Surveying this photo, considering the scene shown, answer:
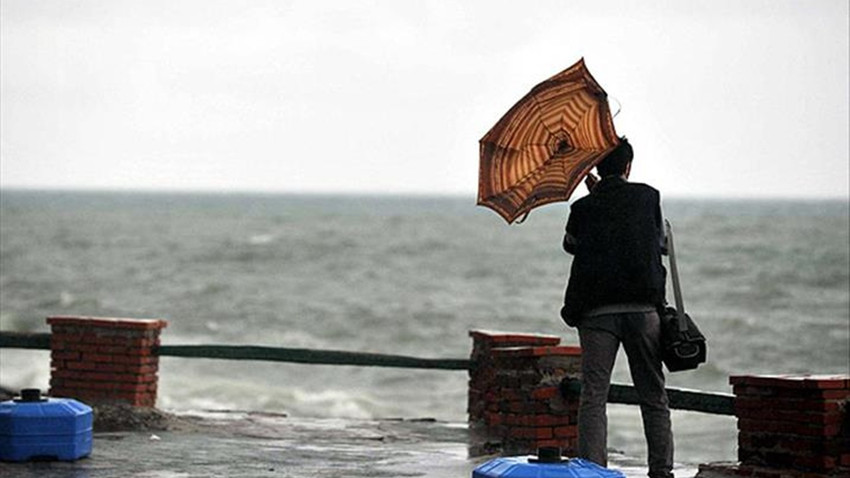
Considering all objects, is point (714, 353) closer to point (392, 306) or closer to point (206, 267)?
point (392, 306)

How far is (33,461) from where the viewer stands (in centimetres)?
1160

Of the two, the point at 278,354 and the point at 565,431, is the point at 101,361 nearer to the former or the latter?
the point at 278,354

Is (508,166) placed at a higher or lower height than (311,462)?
higher

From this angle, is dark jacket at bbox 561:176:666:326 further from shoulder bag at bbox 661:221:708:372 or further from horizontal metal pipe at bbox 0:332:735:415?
horizontal metal pipe at bbox 0:332:735:415

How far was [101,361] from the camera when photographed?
14852 millimetres

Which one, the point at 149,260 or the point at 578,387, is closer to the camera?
the point at 578,387

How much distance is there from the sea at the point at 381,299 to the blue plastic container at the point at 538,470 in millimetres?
11190

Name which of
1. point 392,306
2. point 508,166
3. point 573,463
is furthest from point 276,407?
point 392,306

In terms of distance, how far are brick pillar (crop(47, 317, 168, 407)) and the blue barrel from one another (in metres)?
6.92

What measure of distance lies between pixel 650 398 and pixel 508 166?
1.50 metres

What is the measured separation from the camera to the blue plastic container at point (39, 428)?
11477mm

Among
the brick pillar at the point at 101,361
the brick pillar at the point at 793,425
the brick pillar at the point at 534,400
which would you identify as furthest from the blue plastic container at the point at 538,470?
the brick pillar at the point at 101,361

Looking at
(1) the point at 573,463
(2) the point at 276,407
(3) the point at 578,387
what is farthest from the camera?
(2) the point at 276,407

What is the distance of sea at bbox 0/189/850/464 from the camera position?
96.9ft
